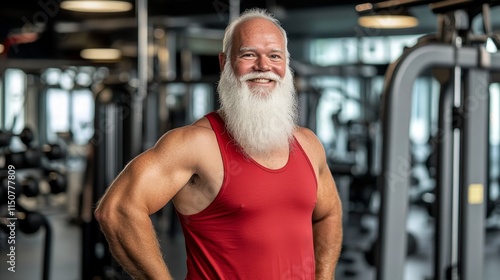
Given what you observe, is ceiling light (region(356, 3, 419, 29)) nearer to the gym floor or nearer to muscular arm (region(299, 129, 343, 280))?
muscular arm (region(299, 129, 343, 280))

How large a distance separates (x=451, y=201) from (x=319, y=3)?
16.3 ft

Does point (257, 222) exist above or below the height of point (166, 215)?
above

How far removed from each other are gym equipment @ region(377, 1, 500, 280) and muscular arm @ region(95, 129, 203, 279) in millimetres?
1010

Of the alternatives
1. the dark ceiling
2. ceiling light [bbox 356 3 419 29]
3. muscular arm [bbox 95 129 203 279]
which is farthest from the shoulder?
the dark ceiling

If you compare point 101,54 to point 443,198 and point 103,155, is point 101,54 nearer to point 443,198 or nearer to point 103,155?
point 103,155

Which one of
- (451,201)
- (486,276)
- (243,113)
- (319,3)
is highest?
(319,3)

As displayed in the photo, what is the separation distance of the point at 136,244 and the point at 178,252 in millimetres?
4476

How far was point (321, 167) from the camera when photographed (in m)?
1.98

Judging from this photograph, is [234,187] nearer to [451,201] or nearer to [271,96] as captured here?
[271,96]

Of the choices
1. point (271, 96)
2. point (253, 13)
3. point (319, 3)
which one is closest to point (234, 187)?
point (271, 96)

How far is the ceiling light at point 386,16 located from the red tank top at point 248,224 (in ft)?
4.96

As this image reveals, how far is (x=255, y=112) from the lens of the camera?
70.5 inches

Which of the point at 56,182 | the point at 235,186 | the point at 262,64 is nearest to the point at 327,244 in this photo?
the point at 235,186

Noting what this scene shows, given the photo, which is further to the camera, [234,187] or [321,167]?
[321,167]
